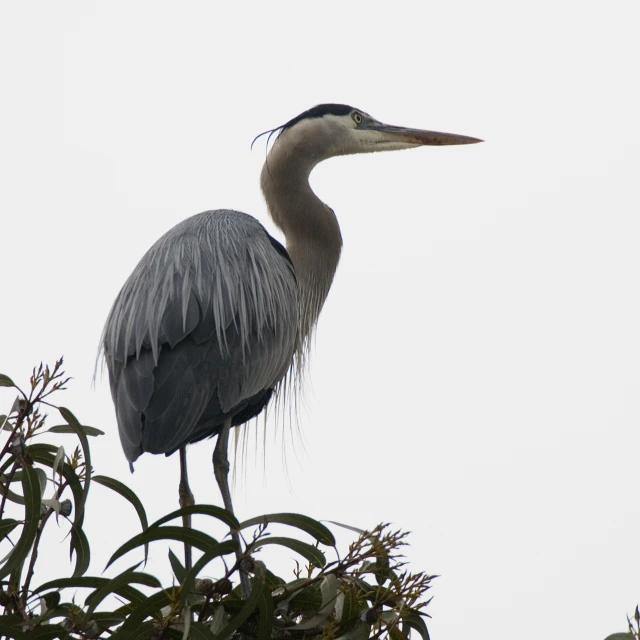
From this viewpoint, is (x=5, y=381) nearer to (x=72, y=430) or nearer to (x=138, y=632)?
(x=72, y=430)

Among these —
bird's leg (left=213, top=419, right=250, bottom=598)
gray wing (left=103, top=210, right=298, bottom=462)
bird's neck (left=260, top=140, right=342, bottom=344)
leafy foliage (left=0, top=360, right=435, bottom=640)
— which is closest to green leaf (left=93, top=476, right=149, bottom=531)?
leafy foliage (left=0, top=360, right=435, bottom=640)

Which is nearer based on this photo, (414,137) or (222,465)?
(222,465)

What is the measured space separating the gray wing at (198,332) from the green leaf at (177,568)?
1413 mm

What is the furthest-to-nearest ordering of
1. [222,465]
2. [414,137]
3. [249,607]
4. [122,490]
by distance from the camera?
[414,137] < [222,465] < [122,490] < [249,607]

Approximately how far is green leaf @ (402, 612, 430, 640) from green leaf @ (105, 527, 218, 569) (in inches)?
16.4

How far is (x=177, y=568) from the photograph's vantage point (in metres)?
1.86

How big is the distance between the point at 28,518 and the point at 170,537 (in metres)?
0.29

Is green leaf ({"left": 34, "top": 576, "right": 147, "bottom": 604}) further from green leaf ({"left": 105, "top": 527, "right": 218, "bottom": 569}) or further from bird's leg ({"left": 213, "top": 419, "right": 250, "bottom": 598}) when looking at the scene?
bird's leg ({"left": 213, "top": 419, "right": 250, "bottom": 598})

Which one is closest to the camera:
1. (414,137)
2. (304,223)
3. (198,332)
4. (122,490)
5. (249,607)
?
(249,607)

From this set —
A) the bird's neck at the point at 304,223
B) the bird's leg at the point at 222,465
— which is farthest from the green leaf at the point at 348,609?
the bird's neck at the point at 304,223

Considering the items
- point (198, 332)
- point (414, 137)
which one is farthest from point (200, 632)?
point (414, 137)

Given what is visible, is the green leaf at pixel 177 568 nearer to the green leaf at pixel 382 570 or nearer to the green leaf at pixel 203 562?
the green leaf at pixel 203 562

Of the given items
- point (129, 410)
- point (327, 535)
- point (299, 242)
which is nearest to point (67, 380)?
point (327, 535)

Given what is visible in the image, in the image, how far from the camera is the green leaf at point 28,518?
1898 millimetres
